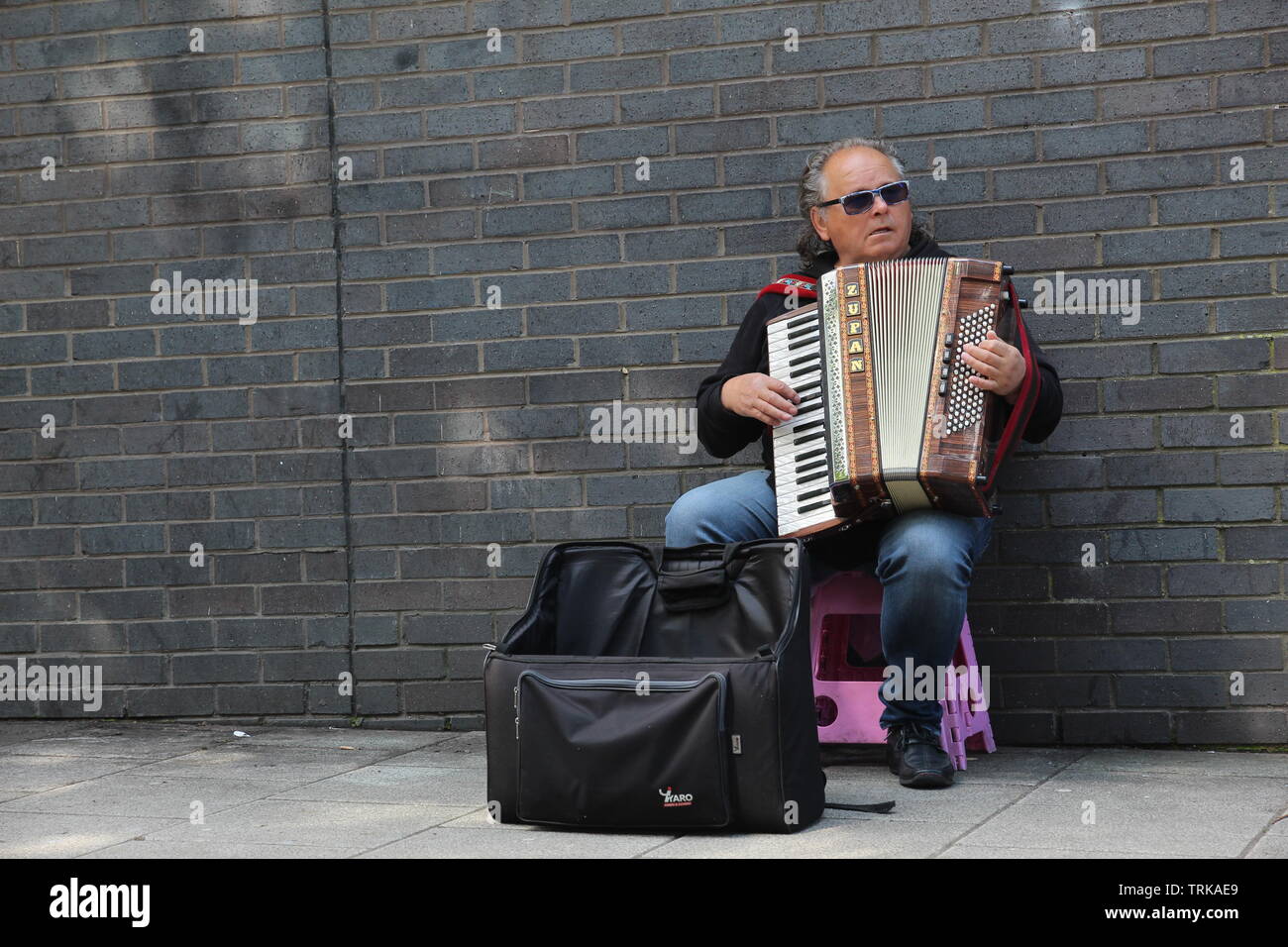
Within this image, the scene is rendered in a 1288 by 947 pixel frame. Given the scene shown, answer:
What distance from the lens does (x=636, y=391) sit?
4.72 metres

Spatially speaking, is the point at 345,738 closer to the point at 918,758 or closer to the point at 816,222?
the point at 918,758

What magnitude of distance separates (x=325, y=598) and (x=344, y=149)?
4.92ft

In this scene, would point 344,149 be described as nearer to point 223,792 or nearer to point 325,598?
point 325,598

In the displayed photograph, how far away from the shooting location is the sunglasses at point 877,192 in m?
4.13

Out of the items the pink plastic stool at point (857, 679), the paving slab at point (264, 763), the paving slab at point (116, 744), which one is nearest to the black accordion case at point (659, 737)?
the pink plastic stool at point (857, 679)

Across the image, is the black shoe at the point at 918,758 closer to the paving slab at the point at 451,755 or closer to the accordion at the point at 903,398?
the accordion at the point at 903,398

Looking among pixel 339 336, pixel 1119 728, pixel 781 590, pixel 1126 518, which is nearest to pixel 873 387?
pixel 781 590

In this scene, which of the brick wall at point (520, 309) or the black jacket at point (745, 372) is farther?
the brick wall at point (520, 309)

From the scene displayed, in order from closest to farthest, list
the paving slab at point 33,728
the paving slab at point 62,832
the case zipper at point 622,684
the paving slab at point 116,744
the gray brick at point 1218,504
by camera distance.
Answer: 1. the case zipper at point 622,684
2. the paving slab at point 62,832
3. the gray brick at point 1218,504
4. the paving slab at point 116,744
5. the paving slab at point 33,728

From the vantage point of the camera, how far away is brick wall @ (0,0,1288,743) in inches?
170

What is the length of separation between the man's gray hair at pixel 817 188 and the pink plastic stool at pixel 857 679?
97 centimetres

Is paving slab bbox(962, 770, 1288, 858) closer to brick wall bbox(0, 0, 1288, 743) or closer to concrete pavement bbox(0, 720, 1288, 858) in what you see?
concrete pavement bbox(0, 720, 1288, 858)

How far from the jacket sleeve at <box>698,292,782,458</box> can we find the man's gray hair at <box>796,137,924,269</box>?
250 mm

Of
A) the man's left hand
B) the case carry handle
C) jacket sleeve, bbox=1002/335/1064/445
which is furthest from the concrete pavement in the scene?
the man's left hand
